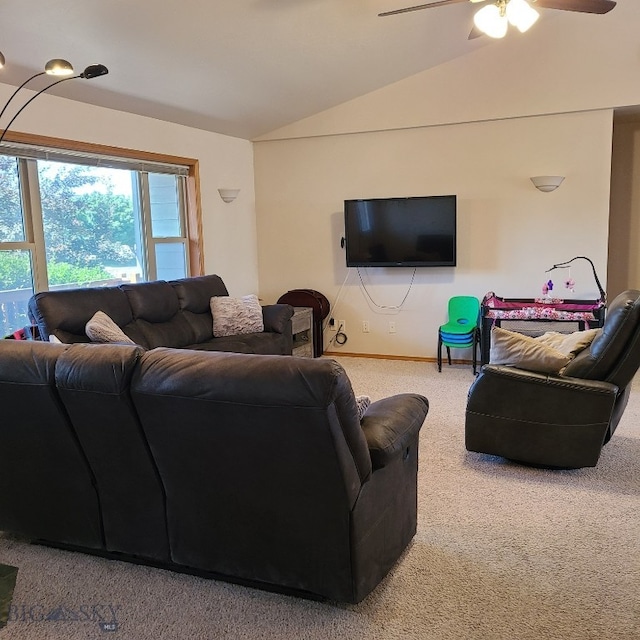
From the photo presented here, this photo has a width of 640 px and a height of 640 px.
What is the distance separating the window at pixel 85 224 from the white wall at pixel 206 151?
159 mm

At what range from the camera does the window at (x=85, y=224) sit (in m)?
4.13

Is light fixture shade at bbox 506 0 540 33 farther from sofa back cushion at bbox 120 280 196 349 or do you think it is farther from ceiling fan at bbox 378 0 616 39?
sofa back cushion at bbox 120 280 196 349

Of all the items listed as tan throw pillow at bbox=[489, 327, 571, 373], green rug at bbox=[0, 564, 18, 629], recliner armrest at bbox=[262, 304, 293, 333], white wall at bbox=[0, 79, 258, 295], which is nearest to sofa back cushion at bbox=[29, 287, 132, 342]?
white wall at bbox=[0, 79, 258, 295]

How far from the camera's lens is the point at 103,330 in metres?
3.81

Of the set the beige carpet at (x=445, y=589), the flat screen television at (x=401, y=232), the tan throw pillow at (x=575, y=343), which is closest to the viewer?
the beige carpet at (x=445, y=589)

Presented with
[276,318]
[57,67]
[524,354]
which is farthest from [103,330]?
[524,354]

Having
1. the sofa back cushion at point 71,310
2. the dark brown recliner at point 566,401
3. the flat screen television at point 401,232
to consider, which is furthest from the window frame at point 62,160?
the dark brown recliner at point 566,401

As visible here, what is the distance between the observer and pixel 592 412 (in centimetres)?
312

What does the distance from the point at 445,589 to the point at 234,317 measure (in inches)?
128

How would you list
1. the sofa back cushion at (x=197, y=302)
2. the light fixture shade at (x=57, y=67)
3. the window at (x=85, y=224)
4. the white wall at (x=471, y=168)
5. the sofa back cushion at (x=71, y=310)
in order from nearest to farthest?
the light fixture shade at (x=57, y=67) < the sofa back cushion at (x=71, y=310) < the window at (x=85, y=224) < the sofa back cushion at (x=197, y=302) < the white wall at (x=471, y=168)

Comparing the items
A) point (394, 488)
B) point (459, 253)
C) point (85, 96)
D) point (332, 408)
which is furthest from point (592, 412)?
point (85, 96)

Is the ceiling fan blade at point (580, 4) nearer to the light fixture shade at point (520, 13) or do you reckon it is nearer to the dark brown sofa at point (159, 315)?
the light fixture shade at point (520, 13)

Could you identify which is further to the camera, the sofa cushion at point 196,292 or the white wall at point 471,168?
the white wall at point 471,168

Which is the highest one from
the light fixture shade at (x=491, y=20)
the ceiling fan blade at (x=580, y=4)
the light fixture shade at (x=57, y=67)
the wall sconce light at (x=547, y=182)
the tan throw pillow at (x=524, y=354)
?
the ceiling fan blade at (x=580, y=4)
